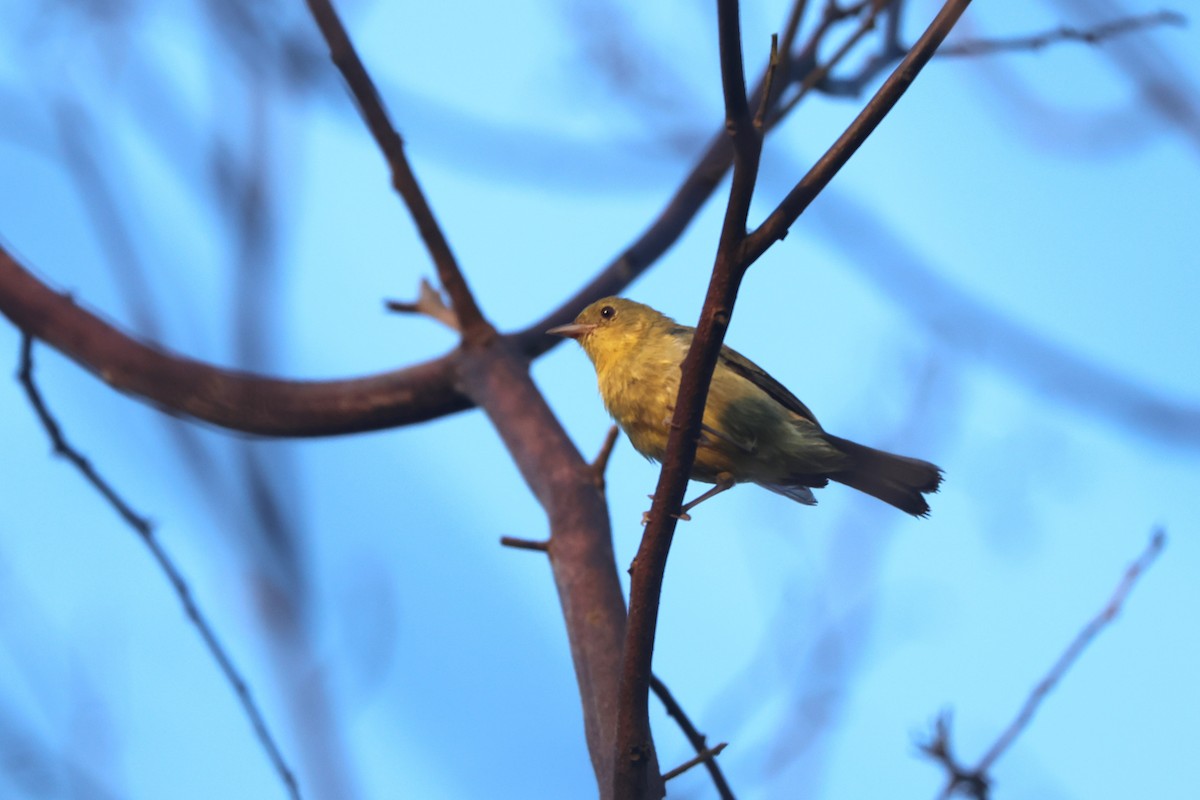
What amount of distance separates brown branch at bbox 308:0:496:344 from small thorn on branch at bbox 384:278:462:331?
27 centimetres

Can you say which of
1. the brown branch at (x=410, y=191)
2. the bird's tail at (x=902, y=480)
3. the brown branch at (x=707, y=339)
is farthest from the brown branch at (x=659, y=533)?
the brown branch at (x=410, y=191)

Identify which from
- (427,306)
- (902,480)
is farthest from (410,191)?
(902,480)

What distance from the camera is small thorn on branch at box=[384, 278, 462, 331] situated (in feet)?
16.9

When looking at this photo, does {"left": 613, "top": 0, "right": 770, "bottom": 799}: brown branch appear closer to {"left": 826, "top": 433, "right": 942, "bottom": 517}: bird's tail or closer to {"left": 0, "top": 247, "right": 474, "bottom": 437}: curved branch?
{"left": 826, "top": 433, "right": 942, "bottom": 517}: bird's tail

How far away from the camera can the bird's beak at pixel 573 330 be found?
4.85 metres

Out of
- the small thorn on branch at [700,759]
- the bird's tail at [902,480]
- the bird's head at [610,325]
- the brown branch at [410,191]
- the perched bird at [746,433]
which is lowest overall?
the small thorn on branch at [700,759]

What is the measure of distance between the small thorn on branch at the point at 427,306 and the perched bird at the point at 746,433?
927mm

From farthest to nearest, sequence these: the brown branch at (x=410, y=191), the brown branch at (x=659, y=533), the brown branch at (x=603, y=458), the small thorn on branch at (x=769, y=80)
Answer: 1. the brown branch at (x=410, y=191)
2. the brown branch at (x=603, y=458)
3. the brown branch at (x=659, y=533)
4. the small thorn on branch at (x=769, y=80)

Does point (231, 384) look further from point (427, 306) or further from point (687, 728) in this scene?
point (687, 728)

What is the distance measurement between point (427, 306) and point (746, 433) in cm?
177

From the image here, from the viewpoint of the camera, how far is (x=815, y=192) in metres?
2.25

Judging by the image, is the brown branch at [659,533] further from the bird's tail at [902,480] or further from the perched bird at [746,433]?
the bird's tail at [902,480]

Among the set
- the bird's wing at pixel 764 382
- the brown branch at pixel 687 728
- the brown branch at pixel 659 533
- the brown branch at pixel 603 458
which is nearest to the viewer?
the brown branch at pixel 659 533

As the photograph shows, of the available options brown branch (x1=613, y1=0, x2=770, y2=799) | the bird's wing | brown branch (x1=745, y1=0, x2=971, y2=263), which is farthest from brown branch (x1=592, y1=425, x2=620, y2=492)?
brown branch (x1=745, y1=0, x2=971, y2=263)
